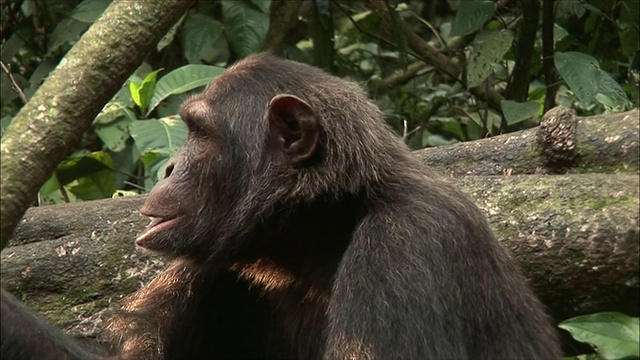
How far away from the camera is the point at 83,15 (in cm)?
691

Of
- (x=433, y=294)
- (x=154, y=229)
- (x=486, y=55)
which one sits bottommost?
(x=154, y=229)

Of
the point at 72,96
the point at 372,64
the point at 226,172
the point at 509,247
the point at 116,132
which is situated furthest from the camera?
the point at 372,64

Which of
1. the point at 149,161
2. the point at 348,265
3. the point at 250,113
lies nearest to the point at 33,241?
the point at 149,161

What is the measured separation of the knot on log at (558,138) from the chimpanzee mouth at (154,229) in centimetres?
204

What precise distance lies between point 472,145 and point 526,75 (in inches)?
71.9

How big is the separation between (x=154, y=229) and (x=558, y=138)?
85.1 inches

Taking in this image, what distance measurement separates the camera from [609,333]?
4020 millimetres

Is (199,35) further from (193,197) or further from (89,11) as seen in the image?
(193,197)

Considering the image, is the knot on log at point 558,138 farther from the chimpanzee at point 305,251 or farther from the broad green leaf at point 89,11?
the broad green leaf at point 89,11

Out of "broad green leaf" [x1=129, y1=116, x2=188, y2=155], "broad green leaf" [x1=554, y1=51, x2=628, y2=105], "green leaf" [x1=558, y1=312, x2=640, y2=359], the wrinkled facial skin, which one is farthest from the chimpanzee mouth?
"broad green leaf" [x1=554, y1=51, x2=628, y2=105]

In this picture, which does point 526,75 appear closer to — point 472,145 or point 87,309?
point 472,145

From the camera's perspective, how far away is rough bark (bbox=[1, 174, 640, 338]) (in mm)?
4754

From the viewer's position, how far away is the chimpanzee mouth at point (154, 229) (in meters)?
4.45

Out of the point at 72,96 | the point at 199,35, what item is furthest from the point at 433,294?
the point at 199,35
